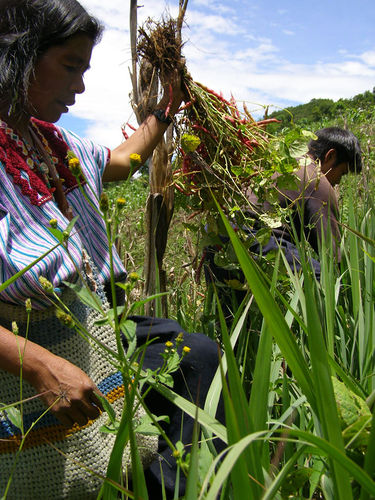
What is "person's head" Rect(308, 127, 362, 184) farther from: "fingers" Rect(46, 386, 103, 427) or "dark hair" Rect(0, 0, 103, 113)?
"fingers" Rect(46, 386, 103, 427)

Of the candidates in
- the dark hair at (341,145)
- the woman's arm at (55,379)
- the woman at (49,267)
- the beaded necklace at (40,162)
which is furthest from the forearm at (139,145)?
the dark hair at (341,145)

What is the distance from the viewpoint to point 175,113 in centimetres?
155

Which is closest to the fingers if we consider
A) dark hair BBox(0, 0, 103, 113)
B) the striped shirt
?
the striped shirt

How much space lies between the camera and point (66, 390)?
97cm

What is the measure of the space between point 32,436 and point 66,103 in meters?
0.84

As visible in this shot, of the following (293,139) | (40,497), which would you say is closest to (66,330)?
(40,497)

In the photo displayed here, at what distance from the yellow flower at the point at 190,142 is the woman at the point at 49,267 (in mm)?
180

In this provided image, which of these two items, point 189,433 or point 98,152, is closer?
point 189,433

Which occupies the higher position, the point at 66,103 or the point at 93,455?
the point at 66,103

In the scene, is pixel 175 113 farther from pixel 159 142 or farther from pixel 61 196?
pixel 61 196

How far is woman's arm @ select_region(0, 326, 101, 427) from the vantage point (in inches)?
38.7

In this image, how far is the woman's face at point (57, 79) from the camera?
1288 millimetres

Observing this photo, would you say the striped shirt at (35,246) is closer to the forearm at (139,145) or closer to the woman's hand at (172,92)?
the forearm at (139,145)

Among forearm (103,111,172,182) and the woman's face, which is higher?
the woman's face
